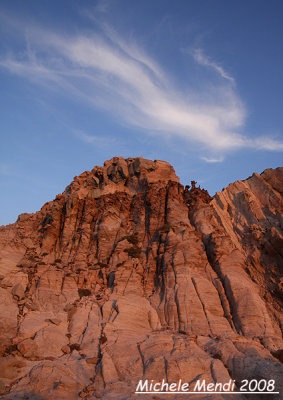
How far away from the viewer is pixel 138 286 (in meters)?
29.7

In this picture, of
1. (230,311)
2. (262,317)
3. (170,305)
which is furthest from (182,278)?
(262,317)

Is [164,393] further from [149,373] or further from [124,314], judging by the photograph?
[124,314]

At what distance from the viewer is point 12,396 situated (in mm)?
17250

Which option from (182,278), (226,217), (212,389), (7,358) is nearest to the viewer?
(212,389)

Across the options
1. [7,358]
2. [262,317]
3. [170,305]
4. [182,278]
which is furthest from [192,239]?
[7,358]

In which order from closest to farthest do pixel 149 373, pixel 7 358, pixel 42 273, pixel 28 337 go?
pixel 149 373
pixel 7 358
pixel 28 337
pixel 42 273

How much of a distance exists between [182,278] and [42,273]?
13624 millimetres

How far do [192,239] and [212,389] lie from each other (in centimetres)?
1611

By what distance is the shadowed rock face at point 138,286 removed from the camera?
62.4 feet

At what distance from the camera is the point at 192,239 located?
31922 millimetres

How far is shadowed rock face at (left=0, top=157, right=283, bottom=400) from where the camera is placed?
19031 millimetres

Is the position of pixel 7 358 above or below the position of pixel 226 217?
below

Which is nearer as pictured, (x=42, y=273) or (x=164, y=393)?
(x=164, y=393)

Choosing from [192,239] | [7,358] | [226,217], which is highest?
[226,217]
